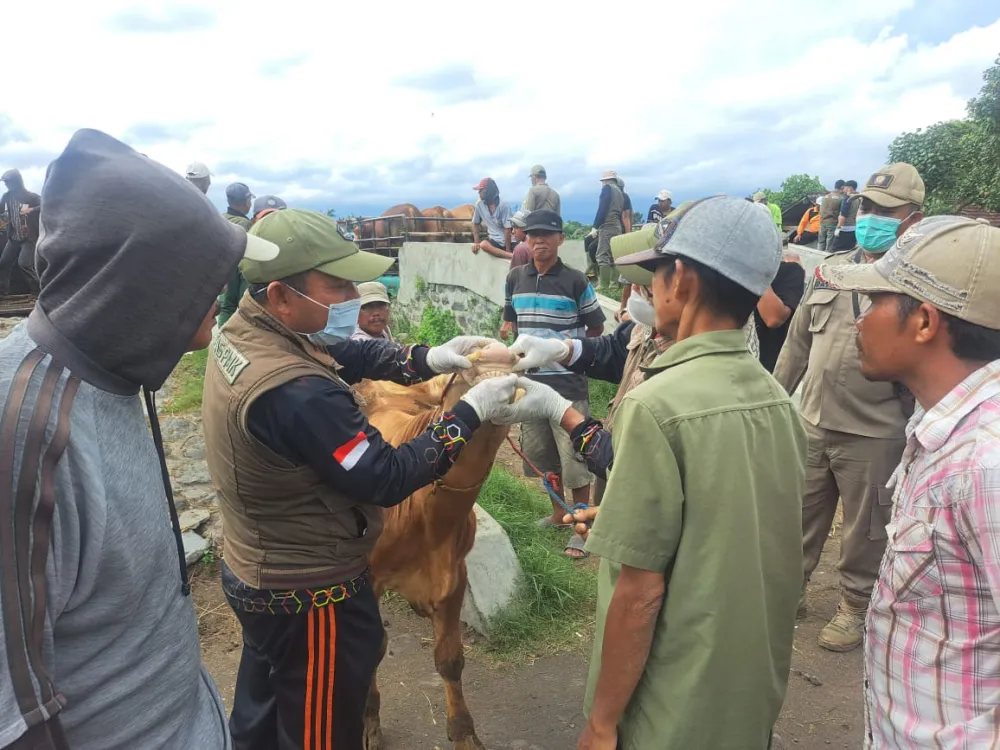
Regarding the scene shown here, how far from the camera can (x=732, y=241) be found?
164 centimetres

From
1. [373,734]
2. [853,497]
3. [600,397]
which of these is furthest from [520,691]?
[600,397]

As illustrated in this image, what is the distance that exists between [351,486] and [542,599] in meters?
2.72

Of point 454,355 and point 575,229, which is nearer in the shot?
point 454,355

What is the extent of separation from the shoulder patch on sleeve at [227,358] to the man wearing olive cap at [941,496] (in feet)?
5.84

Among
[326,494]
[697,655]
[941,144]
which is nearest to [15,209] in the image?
[326,494]

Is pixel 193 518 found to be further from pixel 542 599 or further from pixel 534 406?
pixel 534 406

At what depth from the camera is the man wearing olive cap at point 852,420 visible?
359 centimetres

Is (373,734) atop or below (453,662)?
below

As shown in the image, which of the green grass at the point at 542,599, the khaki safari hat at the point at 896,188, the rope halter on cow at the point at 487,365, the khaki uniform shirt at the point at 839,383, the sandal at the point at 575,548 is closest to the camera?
the rope halter on cow at the point at 487,365

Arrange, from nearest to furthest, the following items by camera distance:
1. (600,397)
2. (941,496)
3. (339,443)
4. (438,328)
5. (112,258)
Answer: (112,258) → (941,496) → (339,443) → (600,397) → (438,328)

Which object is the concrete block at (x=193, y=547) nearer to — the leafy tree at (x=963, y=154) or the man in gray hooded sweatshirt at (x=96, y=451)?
the man in gray hooded sweatshirt at (x=96, y=451)

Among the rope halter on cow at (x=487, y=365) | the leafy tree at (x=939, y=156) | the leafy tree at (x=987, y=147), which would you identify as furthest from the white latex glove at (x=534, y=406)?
the leafy tree at (x=939, y=156)

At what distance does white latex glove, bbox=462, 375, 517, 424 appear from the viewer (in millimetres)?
2312

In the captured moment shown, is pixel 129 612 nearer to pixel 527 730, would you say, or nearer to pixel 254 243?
pixel 254 243
